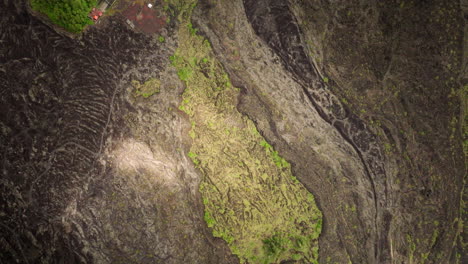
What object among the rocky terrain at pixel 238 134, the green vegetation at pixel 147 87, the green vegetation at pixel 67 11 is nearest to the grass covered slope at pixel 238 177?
the rocky terrain at pixel 238 134

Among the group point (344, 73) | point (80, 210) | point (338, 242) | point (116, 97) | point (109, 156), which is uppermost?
point (116, 97)

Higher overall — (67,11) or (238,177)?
(67,11)

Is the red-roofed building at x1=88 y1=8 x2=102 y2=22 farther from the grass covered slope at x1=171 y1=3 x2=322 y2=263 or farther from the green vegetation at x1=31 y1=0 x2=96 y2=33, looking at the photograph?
the grass covered slope at x1=171 y1=3 x2=322 y2=263

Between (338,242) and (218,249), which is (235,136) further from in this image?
(338,242)

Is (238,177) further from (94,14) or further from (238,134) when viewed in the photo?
(94,14)

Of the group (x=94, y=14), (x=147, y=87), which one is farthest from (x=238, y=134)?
(x=94, y=14)

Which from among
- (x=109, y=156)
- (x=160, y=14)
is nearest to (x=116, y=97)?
(x=109, y=156)

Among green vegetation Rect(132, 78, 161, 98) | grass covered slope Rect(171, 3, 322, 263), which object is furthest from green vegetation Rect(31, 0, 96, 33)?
grass covered slope Rect(171, 3, 322, 263)
